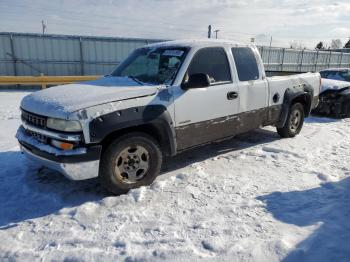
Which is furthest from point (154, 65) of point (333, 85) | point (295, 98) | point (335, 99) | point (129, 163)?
point (333, 85)

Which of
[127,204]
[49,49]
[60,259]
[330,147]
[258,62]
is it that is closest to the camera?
[60,259]

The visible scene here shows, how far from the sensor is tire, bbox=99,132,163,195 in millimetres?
3824

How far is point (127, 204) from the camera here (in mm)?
3846

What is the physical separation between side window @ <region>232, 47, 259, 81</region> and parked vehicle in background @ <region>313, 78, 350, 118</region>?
4600 millimetres

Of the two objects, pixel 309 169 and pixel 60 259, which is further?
pixel 309 169

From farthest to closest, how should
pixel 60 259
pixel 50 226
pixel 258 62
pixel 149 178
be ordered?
pixel 258 62, pixel 149 178, pixel 50 226, pixel 60 259

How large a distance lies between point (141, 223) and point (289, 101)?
4.12 meters

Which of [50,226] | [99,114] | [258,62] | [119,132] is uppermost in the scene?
[258,62]

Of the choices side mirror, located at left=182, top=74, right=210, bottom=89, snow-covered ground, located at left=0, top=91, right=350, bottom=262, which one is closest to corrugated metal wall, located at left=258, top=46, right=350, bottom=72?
snow-covered ground, located at left=0, top=91, right=350, bottom=262

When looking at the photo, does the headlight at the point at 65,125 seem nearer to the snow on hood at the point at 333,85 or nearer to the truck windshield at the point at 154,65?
the truck windshield at the point at 154,65

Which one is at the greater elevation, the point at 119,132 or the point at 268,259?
the point at 119,132

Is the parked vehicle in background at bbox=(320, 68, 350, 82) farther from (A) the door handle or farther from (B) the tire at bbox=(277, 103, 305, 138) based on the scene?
(A) the door handle

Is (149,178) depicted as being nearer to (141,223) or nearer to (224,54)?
(141,223)

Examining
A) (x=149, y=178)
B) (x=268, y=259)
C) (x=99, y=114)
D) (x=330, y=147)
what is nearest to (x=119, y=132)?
(x=99, y=114)
